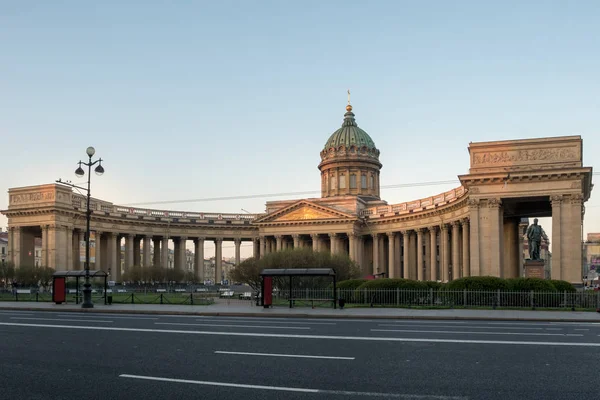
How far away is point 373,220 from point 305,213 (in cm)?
1091

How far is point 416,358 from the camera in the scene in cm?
1638

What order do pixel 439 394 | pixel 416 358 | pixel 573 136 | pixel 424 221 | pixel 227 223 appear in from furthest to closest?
1. pixel 227 223
2. pixel 424 221
3. pixel 573 136
4. pixel 416 358
5. pixel 439 394

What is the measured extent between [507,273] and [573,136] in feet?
59.5

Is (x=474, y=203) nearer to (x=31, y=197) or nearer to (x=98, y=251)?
(x=98, y=251)

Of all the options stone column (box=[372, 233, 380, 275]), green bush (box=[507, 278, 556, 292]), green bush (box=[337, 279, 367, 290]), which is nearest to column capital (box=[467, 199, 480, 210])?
green bush (box=[337, 279, 367, 290])

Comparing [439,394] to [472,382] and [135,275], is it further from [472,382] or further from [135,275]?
[135,275]

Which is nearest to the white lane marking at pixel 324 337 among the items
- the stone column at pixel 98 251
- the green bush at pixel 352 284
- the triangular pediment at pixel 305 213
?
the green bush at pixel 352 284

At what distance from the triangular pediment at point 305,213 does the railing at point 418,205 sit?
211 inches

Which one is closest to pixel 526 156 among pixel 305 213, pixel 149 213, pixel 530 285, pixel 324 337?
pixel 530 285

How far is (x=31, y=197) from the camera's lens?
87750 mm

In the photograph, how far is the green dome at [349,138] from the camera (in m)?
120

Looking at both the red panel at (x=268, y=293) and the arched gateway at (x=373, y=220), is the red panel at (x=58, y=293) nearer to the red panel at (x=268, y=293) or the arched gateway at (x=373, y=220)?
the red panel at (x=268, y=293)

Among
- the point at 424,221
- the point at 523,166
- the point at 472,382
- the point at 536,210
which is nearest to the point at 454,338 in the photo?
the point at 472,382

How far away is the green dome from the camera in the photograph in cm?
11994
